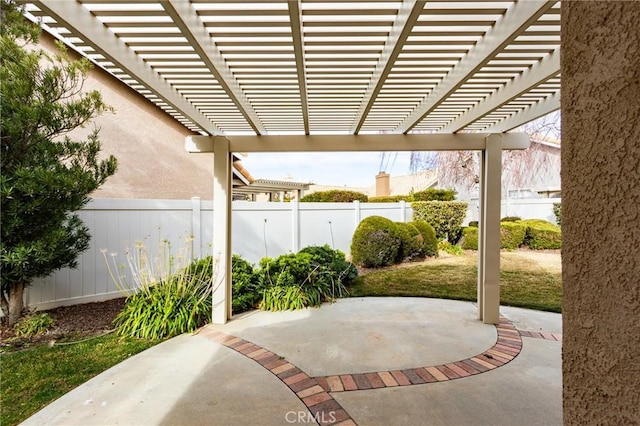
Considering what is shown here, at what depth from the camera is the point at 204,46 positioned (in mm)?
2396

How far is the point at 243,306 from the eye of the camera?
16.0 feet

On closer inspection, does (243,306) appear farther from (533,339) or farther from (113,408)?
(533,339)

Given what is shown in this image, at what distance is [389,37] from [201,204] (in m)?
4.72

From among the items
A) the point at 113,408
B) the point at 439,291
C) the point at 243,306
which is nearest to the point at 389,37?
the point at 113,408

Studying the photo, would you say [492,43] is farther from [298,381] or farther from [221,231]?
[221,231]

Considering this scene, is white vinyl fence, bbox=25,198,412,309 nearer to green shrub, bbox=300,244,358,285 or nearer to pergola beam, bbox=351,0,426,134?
green shrub, bbox=300,244,358,285

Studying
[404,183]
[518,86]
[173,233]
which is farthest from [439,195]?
[404,183]

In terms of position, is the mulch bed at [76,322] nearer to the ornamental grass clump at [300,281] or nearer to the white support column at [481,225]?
the ornamental grass clump at [300,281]

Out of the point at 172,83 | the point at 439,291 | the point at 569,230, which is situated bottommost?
the point at 439,291

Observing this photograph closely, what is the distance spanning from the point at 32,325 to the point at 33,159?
2.09 m

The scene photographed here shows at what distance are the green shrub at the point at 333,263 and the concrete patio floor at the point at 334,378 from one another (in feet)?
5.63

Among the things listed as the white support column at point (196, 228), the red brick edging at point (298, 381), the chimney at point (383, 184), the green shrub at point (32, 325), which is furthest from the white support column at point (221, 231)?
the chimney at point (383, 184)

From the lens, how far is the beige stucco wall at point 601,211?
2.39 ft

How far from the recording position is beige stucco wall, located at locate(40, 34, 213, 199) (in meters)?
6.33
